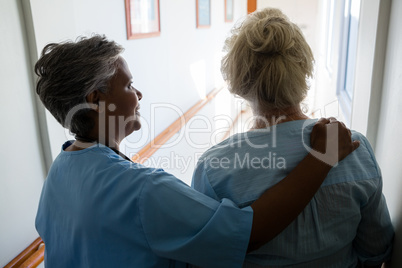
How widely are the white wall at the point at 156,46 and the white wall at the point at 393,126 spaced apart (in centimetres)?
132

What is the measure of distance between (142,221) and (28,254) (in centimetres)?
87

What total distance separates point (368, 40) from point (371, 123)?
12.7 inches

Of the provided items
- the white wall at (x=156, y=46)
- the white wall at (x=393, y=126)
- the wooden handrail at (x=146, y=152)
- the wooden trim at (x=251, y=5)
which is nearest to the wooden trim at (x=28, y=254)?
the wooden handrail at (x=146, y=152)

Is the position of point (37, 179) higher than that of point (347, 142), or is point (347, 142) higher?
point (347, 142)

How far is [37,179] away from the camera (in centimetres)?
157

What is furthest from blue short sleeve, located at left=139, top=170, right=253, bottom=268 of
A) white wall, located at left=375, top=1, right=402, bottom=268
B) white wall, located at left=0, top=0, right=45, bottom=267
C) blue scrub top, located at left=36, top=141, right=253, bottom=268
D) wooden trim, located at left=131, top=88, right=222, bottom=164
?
wooden trim, located at left=131, top=88, right=222, bottom=164

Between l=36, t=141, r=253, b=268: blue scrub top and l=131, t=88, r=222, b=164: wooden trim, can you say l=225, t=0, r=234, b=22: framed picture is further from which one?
l=36, t=141, r=253, b=268: blue scrub top

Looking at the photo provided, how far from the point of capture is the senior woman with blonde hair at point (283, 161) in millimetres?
954

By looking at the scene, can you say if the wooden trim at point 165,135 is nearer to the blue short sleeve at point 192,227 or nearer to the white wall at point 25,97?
the white wall at point 25,97

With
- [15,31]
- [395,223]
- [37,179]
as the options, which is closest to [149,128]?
[37,179]

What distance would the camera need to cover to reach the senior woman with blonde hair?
0.95 m

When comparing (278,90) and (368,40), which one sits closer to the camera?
(278,90)

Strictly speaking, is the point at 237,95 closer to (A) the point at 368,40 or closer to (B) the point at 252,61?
(B) the point at 252,61

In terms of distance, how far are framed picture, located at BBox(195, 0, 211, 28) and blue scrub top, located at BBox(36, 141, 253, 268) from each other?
3.15 meters
